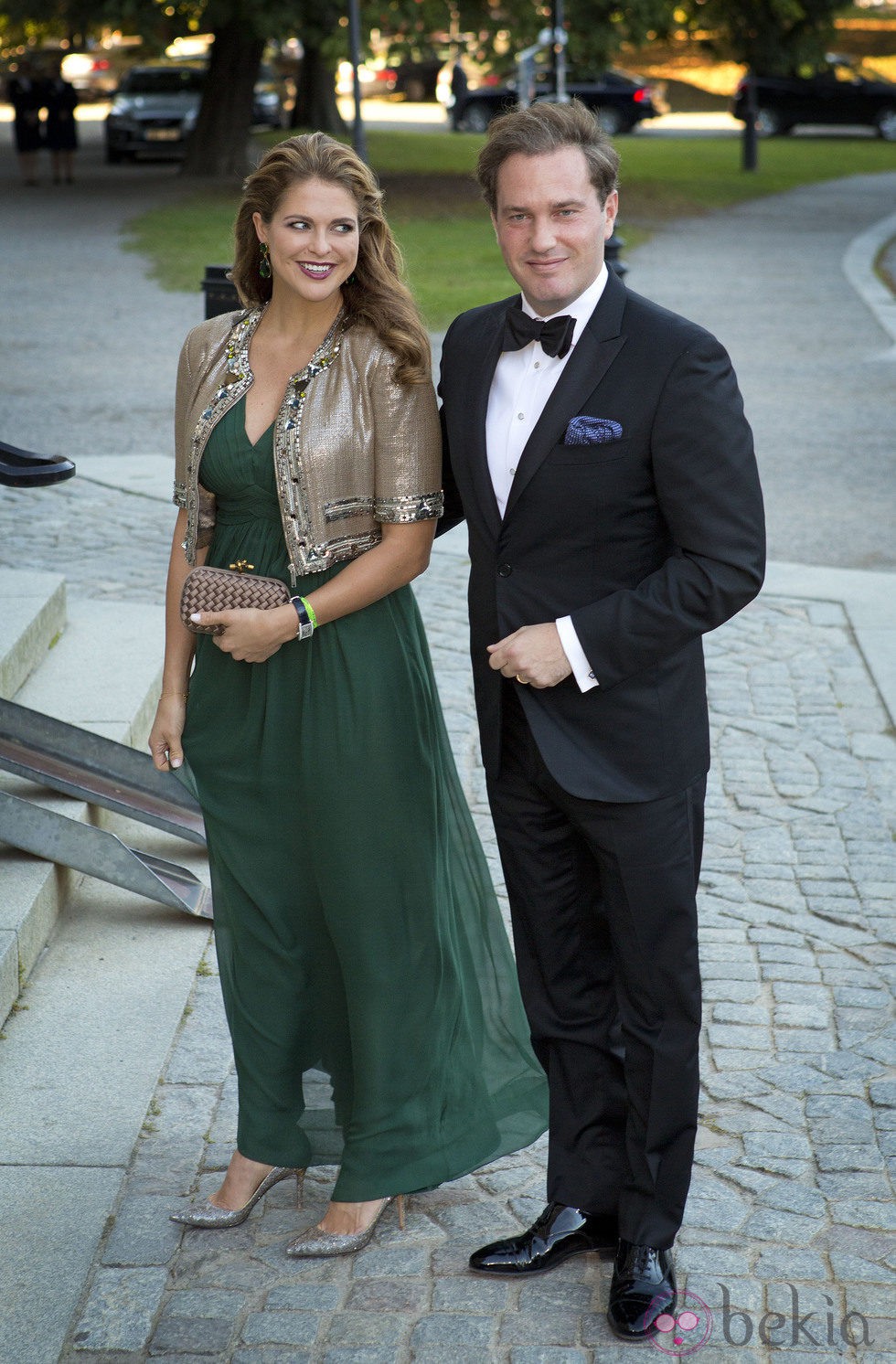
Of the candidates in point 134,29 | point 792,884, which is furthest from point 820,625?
point 134,29

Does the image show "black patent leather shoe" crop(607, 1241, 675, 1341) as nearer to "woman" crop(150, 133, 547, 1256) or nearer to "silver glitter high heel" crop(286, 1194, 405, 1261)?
"woman" crop(150, 133, 547, 1256)

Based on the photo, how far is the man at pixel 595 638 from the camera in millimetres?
2750

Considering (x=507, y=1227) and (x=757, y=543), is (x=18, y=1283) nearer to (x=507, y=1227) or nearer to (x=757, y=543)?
(x=507, y=1227)

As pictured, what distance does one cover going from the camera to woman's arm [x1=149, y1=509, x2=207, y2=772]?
3.24 metres

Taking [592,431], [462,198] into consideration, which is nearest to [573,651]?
[592,431]

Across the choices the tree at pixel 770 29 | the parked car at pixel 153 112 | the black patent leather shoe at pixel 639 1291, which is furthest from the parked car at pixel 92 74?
the black patent leather shoe at pixel 639 1291

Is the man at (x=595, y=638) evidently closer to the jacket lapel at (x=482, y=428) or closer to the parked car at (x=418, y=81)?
the jacket lapel at (x=482, y=428)

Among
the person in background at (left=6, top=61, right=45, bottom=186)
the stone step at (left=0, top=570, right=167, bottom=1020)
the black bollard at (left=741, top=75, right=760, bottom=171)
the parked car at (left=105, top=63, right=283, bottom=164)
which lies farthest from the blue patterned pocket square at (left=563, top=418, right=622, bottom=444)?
the parked car at (left=105, top=63, right=283, bottom=164)

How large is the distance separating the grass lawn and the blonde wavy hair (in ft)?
26.3

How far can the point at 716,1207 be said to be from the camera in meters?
3.48

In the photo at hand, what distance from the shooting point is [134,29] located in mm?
24625

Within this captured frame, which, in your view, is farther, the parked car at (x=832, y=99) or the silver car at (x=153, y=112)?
the parked car at (x=832, y=99)

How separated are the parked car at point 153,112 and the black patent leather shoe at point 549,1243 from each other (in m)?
31.3

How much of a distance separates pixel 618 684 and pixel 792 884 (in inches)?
95.9
